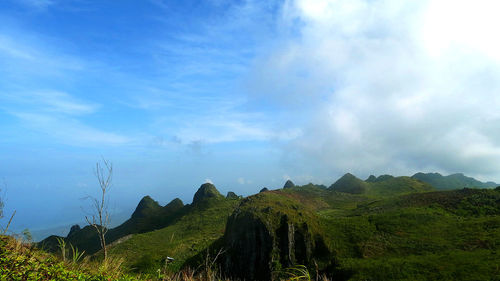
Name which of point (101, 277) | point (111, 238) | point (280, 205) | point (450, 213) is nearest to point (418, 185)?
point (450, 213)

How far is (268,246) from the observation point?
3419 cm

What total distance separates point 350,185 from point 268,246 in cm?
8929

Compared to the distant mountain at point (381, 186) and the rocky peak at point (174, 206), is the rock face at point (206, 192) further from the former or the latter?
the distant mountain at point (381, 186)

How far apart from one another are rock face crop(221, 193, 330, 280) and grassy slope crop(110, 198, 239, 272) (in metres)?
9.53

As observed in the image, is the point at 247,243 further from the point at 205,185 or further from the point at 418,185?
the point at 418,185

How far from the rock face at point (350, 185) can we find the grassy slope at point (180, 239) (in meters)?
52.1

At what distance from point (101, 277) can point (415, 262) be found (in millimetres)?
30101

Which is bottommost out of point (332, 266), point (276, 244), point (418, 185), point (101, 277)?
point (332, 266)

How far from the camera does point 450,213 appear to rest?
159 feet

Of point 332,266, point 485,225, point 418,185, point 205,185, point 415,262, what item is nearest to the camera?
point 415,262

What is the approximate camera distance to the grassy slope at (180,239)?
44.2 metres

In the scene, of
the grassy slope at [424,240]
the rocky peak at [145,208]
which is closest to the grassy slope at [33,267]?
the grassy slope at [424,240]

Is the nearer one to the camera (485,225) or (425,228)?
(485,225)

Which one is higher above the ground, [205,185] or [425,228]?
[205,185]
